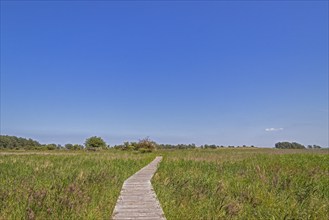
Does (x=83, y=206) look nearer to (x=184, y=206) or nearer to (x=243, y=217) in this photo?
(x=184, y=206)

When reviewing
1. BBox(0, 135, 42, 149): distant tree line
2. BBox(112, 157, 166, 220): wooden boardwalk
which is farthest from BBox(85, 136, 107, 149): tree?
BBox(112, 157, 166, 220): wooden boardwalk

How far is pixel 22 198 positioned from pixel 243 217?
17.7 ft

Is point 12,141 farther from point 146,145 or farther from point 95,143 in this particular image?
point 146,145

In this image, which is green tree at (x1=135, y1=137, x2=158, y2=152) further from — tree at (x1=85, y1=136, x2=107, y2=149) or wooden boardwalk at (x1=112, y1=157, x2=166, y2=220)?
wooden boardwalk at (x1=112, y1=157, x2=166, y2=220)

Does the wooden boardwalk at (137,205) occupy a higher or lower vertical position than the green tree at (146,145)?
lower

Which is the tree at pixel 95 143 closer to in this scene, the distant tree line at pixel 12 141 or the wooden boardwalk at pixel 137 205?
the distant tree line at pixel 12 141

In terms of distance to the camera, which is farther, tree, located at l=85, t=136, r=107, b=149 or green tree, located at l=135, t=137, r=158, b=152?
tree, located at l=85, t=136, r=107, b=149

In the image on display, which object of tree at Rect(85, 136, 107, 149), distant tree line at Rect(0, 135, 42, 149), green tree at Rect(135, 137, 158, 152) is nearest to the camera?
green tree at Rect(135, 137, 158, 152)

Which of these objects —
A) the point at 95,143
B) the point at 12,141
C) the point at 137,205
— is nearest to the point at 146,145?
the point at 95,143

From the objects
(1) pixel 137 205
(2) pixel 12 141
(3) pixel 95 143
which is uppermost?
(2) pixel 12 141

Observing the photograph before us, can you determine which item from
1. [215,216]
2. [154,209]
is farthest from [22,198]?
[215,216]

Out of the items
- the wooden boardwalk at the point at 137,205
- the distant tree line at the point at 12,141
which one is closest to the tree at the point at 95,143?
the distant tree line at the point at 12,141

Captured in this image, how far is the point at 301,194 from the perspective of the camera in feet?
30.0

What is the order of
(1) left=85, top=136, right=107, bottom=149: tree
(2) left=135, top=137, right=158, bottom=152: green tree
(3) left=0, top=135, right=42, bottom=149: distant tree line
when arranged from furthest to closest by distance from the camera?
(3) left=0, top=135, right=42, bottom=149: distant tree line → (1) left=85, top=136, right=107, bottom=149: tree → (2) left=135, top=137, right=158, bottom=152: green tree
